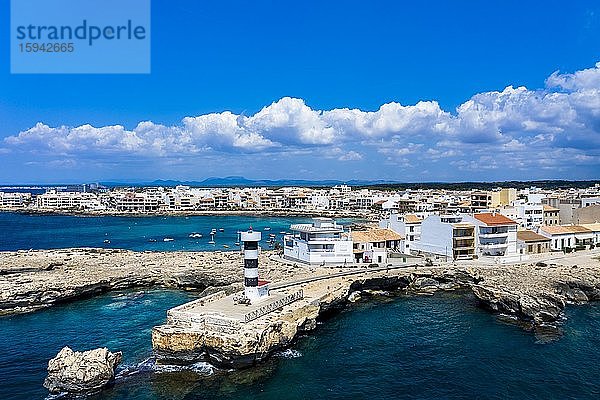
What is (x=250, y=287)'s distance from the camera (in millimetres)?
36719

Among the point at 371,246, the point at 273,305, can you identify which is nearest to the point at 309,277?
the point at 273,305

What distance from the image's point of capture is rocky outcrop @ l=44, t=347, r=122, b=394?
26.8 metres

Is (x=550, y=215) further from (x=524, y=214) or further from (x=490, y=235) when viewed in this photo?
(x=490, y=235)

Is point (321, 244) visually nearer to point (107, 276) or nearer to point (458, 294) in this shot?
point (458, 294)

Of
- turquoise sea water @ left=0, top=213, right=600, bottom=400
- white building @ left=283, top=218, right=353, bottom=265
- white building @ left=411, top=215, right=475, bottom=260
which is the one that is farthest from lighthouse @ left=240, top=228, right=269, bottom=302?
white building @ left=411, top=215, right=475, bottom=260

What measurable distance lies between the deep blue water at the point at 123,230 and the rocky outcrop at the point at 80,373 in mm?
57839

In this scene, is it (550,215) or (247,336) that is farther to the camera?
(550,215)

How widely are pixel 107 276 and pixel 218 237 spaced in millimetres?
53321

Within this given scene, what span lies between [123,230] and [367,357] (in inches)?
3972

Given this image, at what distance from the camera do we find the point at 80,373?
88.3ft

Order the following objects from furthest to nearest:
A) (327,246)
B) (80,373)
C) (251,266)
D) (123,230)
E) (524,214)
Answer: (123,230)
(524,214)
(327,246)
(251,266)
(80,373)

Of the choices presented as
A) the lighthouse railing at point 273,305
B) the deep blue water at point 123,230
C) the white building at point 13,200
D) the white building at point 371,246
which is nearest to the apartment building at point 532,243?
the white building at point 371,246

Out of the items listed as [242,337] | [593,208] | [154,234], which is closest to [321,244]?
[242,337]

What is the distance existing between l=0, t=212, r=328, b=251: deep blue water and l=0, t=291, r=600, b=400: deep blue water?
4889 centimetres
